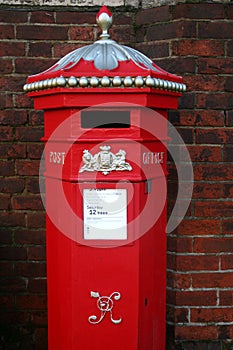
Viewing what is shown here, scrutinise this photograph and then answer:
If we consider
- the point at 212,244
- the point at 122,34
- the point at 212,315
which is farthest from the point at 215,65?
the point at 212,315

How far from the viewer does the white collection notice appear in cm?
185

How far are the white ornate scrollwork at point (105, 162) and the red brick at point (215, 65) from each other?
971 millimetres

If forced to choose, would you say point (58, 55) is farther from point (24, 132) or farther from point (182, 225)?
point (182, 225)

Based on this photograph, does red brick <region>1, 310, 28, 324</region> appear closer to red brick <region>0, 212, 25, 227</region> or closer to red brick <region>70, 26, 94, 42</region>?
red brick <region>0, 212, 25, 227</region>

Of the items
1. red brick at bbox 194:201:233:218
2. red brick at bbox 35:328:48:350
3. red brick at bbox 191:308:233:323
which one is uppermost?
red brick at bbox 194:201:233:218

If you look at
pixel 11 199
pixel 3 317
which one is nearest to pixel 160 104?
pixel 11 199

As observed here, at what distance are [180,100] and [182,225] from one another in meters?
0.73

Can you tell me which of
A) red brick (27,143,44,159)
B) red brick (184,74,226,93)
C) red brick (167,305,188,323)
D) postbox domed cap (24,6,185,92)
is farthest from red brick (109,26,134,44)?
red brick (167,305,188,323)

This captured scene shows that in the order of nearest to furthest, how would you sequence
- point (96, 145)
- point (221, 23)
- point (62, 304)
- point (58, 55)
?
point (96, 145), point (62, 304), point (221, 23), point (58, 55)

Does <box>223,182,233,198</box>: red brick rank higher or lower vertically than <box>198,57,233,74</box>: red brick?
lower

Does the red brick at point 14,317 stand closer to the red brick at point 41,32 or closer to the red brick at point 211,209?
the red brick at point 211,209

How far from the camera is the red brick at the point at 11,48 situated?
2.63 meters

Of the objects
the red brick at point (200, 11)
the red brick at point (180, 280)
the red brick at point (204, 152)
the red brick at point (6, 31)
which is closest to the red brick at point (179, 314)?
the red brick at point (180, 280)

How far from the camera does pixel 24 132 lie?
8.84ft
